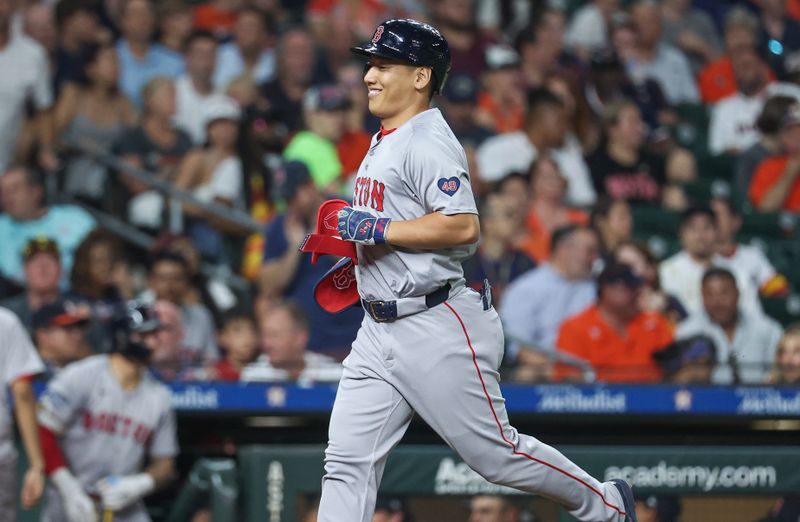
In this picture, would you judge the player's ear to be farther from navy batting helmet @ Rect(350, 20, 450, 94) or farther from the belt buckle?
the belt buckle

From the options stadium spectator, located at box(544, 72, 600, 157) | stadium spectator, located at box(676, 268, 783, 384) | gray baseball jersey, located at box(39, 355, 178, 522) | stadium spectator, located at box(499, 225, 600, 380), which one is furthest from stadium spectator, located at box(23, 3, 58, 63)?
stadium spectator, located at box(676, 268, 783, 384)

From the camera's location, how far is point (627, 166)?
898 cm

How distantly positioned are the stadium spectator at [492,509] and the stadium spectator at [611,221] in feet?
9.75

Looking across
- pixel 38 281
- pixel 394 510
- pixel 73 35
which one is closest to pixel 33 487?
pixel 394 510

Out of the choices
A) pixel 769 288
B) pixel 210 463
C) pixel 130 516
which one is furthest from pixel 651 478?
pixel 769 288

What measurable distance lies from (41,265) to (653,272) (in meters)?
3.25

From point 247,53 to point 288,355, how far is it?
331 centimetres

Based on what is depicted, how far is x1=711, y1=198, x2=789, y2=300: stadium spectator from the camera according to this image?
7.90m

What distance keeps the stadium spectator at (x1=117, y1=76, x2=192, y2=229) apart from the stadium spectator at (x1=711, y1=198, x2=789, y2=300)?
3268 millimetres

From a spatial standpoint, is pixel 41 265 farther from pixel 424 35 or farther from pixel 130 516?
pixel 424 35

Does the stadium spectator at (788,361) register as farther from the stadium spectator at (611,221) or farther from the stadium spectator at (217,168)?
the stadium spectator at (217,168)

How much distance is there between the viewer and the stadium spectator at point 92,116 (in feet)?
26.6

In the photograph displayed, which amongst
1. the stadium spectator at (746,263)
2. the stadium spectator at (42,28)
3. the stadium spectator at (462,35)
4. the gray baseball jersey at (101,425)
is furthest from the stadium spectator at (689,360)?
the stadium spectator at (42,28)

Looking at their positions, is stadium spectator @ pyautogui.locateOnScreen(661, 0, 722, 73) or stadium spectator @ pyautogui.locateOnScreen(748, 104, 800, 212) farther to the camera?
stadium spectator @ pyautogui.locateOnScreen(661, 0, 722, 73)
